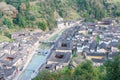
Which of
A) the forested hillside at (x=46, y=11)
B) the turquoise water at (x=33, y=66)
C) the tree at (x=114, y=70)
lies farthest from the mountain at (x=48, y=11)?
the tree at (x=114, y=70)

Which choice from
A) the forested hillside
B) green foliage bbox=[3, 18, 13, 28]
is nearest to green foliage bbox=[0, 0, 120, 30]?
the forested hillside

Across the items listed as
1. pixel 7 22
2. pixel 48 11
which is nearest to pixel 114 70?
pixel 7 22

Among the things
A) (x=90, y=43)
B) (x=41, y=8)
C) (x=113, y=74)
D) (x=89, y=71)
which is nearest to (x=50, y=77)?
(x=89, y=71)

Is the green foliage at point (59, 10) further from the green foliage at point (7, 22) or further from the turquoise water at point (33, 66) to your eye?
A: the turquoise water at point (33, 66)

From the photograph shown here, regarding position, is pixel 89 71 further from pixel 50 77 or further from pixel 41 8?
pixel 41 8

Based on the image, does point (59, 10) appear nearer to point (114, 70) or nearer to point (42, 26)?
point (42, 26)
